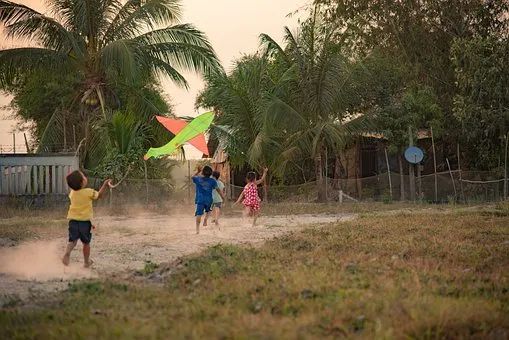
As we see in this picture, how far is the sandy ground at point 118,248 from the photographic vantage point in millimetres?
8227

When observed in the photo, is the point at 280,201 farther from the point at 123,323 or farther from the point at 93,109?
the point at 123,323

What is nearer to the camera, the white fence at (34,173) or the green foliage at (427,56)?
the white fence at (34,173)

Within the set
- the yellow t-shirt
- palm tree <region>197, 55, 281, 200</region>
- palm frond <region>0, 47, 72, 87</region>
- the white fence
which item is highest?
palm frond <region>0, 47, 72, 87</region>

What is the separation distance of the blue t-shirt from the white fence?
31.9 ft

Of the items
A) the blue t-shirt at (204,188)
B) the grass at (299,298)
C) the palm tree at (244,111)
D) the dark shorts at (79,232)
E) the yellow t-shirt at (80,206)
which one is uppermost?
the palm tree at (244,111)

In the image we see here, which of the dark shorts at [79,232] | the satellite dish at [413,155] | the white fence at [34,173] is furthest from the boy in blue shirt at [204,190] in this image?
the satellite dish at [413,155]

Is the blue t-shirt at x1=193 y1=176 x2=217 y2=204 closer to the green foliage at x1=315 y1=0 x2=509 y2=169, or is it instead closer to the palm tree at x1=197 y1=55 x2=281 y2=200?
the palm tree at x1=197 y1=55 x2=281 y2=200

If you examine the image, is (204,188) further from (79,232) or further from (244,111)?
(244,111)

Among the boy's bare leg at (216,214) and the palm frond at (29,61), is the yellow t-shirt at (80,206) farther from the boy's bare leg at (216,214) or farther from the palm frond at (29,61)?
the palm frond at (29,61)

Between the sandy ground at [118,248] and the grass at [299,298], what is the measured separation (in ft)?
2.45

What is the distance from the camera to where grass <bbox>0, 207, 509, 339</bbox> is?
5.10 metres

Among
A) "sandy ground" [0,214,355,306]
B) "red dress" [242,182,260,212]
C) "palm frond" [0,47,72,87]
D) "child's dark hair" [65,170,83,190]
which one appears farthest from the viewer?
"palm frond" [0,47,72,87]

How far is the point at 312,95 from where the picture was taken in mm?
25078

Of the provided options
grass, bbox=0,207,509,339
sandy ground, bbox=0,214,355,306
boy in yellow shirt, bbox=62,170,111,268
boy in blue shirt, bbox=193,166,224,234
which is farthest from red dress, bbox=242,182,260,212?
boy in yellow shirt, bbox=62,170,111,268
